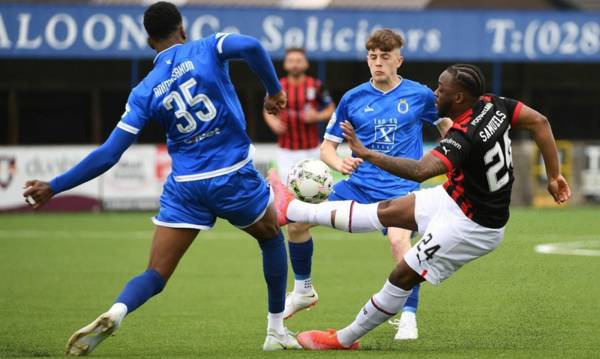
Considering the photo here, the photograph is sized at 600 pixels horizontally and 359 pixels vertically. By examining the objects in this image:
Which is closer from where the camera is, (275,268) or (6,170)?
(275,268)

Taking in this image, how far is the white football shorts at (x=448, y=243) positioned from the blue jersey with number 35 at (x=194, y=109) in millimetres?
1246

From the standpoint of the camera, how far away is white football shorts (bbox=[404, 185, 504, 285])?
6770 millimetres

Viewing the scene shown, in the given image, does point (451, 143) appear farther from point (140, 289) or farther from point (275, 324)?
point (140, 289)

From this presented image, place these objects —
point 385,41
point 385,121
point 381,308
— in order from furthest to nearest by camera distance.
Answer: point 385,121 → point 385,41 → point 381,308

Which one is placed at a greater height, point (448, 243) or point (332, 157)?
point (332, 157)

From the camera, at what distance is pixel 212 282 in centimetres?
1163

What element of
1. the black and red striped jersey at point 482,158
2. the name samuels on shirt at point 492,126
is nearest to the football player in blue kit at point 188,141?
the black and red striped jersey at point 482,158

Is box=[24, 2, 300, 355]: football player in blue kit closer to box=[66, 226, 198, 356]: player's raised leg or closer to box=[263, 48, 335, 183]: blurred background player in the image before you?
box=[66, 226, 198, 356]: player's raised leg

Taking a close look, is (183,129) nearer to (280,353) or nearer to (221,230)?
(280,353)

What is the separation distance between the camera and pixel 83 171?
653 centimetres

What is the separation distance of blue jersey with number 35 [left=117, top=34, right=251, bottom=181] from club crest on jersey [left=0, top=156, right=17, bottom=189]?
14.6 metres

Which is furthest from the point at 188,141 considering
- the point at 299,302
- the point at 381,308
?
the point at 299,302

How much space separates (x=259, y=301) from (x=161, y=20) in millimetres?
4054

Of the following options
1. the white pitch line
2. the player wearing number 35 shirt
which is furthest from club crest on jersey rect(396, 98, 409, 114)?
the white pitch line
